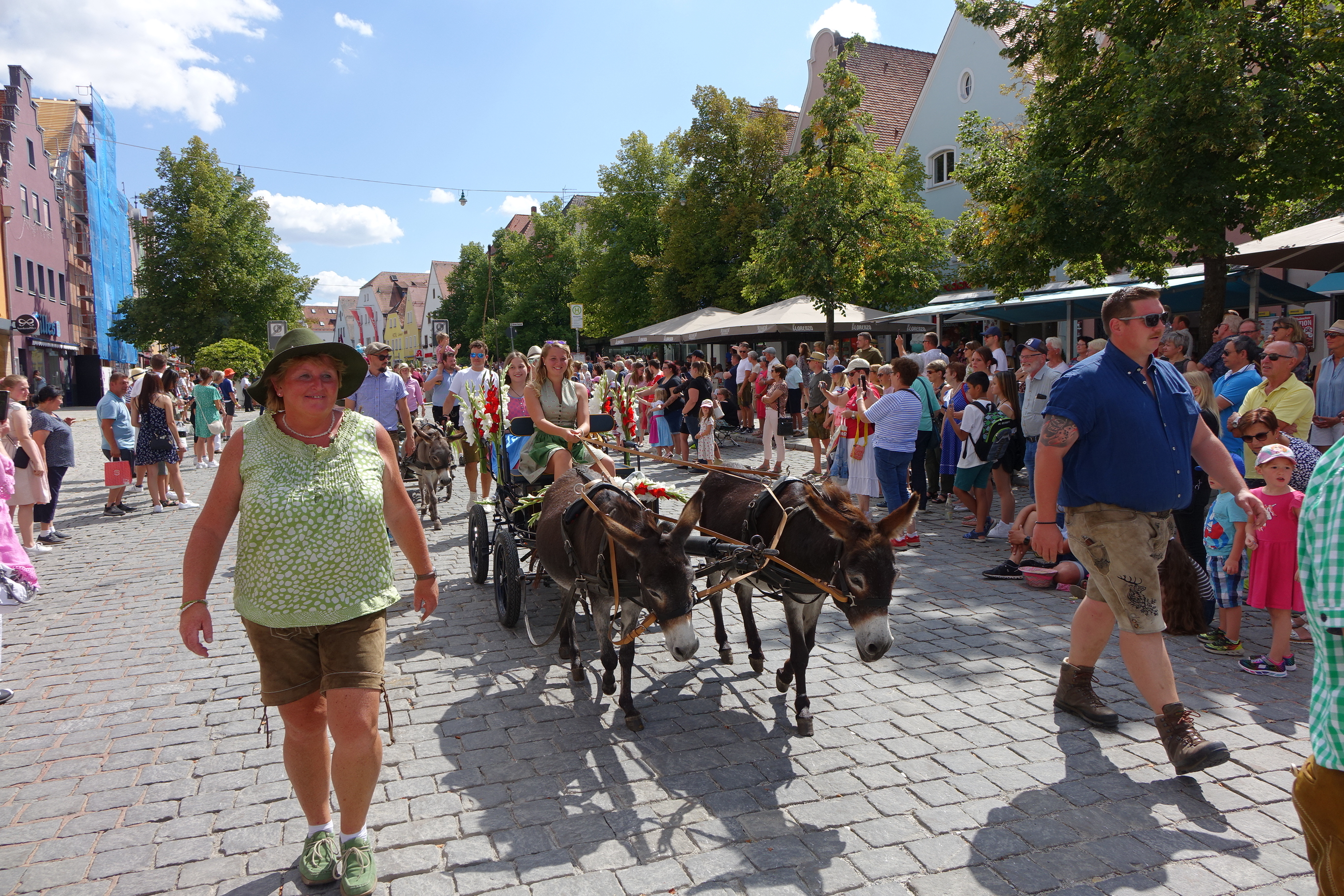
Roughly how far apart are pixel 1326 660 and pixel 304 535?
121 inches

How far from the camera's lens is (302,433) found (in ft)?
10.5

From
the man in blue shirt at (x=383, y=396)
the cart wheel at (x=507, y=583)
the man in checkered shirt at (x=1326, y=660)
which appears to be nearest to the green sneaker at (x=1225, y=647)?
the man in checkered shirt at (x=1326, y=660)

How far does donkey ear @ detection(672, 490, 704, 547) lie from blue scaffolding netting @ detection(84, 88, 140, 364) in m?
52.7

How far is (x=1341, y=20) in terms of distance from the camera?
402 inches

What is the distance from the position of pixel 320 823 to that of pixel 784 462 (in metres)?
12.9

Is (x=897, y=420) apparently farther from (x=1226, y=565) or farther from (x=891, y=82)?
(x=891, y=82)

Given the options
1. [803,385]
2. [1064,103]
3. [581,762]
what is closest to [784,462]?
[803,385]

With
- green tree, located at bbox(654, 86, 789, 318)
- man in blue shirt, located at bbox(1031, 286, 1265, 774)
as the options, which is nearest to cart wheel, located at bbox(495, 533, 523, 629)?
man in blue shirt, located at bbox(1031, 286, 1265, 774)

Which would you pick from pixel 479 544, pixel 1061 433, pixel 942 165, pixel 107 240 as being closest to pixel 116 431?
pixel 479 544

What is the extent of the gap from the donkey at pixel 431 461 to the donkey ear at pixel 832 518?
7.21 metres

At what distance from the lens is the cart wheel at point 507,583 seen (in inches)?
242

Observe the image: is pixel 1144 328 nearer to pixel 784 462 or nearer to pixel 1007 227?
pixel 1007 227

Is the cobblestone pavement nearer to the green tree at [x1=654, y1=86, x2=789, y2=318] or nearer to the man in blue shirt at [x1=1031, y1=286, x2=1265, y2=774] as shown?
the man in blue shirt at [x1=1031, y1=286, x2=1265, y2=774]

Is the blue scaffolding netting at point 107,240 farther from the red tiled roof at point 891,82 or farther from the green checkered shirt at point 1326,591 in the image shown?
the green checkered shirt at point 1326,591
